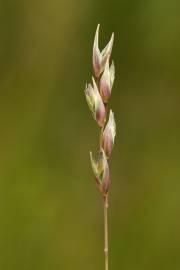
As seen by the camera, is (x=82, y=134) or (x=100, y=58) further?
(x=82, y=134)

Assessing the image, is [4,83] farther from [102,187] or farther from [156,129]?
[102,187]

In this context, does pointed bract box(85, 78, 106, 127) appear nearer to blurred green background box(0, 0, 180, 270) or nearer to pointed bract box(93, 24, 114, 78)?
pointed bract box(93, 24, 114, 78)

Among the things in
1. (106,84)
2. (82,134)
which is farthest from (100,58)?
(82,134)

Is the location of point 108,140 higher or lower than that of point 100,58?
lower

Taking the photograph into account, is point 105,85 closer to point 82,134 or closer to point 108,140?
point 108,140

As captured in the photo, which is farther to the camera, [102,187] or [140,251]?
[140,251]

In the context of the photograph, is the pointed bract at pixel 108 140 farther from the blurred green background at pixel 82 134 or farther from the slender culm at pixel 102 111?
the blurred green background at pixel 82 134

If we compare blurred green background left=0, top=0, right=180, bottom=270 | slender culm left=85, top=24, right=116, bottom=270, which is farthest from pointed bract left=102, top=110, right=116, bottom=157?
blurred green background left=0, top=0, right=180, bottom=270

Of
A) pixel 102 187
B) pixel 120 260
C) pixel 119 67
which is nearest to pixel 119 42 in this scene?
pixel 119 67
